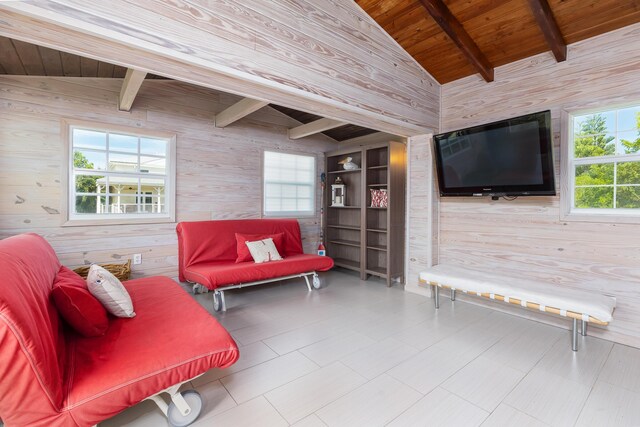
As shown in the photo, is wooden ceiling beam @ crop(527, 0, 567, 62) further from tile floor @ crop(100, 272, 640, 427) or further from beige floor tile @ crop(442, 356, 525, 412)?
beige floor tile @ crop(442, 356, 525, 412)

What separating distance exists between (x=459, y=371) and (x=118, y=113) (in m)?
4.05

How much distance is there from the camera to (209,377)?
198cm

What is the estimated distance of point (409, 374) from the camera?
203cm

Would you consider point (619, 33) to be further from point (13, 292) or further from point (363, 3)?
point (13, 292)

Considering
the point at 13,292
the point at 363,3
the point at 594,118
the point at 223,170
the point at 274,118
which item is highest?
the point at 363,3

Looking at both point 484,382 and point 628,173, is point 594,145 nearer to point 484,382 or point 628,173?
point 628,173

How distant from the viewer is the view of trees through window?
254 cm

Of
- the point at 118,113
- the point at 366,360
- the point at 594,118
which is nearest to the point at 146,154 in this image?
the point at 118,113

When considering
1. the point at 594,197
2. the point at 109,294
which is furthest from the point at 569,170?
the point at 109,294

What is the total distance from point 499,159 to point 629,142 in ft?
3.07

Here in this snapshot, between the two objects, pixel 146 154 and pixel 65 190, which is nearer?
pixel 65 190

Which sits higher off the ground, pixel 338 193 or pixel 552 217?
pixel 338 193

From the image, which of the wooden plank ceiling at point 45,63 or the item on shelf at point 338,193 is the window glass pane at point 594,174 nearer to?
the item on shelf at point 338,193

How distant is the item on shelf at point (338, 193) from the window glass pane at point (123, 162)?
9.12ft
